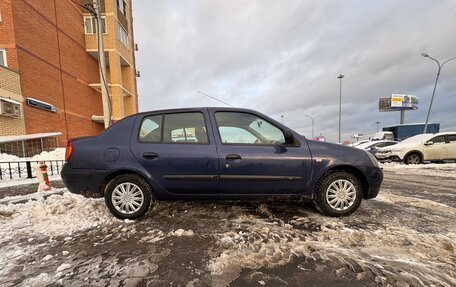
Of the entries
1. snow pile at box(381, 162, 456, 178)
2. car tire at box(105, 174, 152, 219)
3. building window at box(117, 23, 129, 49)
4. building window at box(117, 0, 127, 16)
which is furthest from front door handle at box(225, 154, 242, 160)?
building window at box(117, 0, 127, 16)

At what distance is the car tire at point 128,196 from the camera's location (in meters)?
3.53

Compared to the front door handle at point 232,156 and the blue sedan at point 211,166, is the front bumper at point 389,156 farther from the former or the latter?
the front door handle at point 232,156

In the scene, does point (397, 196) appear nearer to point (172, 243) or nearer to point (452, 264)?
point (452, 264)

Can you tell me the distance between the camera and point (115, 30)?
24734 millimetres

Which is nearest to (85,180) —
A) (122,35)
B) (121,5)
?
(122,35)

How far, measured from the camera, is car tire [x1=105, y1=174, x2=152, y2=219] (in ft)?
11.6

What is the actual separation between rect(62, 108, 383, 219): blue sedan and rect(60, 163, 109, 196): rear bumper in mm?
13

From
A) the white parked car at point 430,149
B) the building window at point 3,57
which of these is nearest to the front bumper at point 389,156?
the white parked car at point 430,149

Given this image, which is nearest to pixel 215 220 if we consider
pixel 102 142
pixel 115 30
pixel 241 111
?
pixel 241 111

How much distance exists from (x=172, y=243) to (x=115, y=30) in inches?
1093

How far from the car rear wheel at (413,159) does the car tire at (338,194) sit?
37.5 feet

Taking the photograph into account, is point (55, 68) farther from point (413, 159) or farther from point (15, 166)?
point (413, 159)

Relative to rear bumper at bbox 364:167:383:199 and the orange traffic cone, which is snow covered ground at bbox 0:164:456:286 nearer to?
rear bumper at bbox 364:167:383:199

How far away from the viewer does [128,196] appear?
3.56 meters
